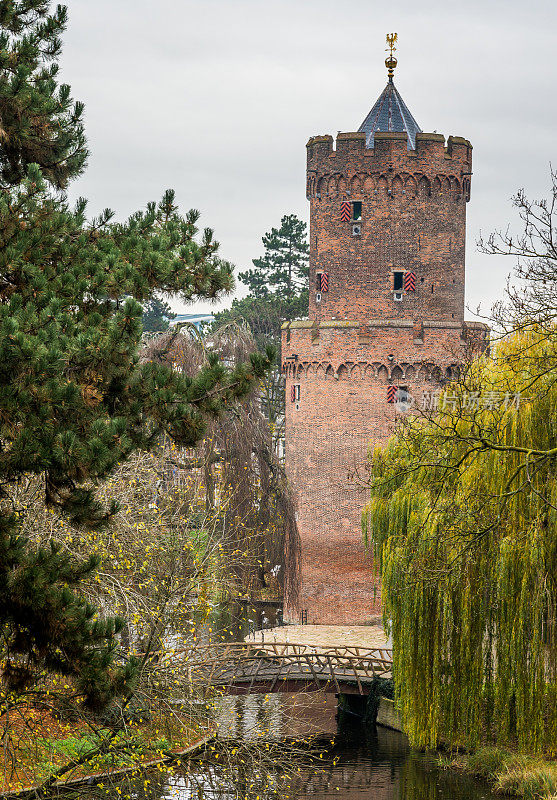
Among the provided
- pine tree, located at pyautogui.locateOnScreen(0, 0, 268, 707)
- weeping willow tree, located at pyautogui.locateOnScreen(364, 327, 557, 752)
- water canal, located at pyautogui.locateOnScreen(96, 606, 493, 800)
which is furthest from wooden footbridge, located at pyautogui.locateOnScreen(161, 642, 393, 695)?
pine tree, located at pyautogui.locateOnScreen(0, 0, 268, 707)

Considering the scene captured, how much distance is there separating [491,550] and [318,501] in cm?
1347

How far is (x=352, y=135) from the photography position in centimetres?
2619

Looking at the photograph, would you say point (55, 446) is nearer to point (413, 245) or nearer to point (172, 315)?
point (413, 245)

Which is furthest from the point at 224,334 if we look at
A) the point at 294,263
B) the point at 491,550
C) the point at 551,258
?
the point at 294,263

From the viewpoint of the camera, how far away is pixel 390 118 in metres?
26.7

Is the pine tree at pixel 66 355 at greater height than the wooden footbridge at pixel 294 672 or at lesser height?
greater

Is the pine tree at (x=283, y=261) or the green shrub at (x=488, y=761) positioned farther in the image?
the pine tree at (x=283, y=261)

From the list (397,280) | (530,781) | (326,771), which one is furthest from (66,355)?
(397,280)

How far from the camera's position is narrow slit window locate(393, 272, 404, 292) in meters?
26.3

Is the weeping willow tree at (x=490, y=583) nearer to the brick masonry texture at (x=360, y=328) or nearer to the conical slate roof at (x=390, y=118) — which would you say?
the brick masonry texture at (x=360, y=328)

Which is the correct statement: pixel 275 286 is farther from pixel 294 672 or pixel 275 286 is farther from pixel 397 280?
pixel 294 672

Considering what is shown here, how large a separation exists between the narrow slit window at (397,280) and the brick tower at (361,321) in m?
0.03

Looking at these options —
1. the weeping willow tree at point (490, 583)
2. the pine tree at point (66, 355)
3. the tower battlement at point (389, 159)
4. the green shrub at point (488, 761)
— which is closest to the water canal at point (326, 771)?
the green shrub at point (488, 761)

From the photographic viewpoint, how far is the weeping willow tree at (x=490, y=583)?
1193 centimetres
